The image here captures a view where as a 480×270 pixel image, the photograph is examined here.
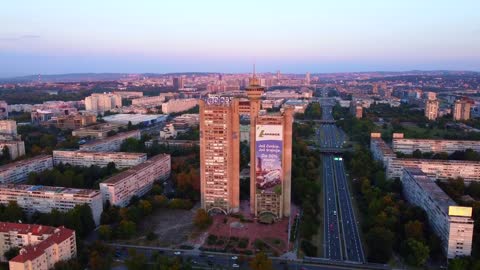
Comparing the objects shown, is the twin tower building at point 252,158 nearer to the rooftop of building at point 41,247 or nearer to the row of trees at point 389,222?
the row of trees at point 389,222

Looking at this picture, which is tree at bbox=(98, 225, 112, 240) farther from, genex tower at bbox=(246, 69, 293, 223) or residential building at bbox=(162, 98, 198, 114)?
residential building at bbox=(162, 98, 198, 114)

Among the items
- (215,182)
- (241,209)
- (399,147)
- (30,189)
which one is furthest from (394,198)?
(30,189)

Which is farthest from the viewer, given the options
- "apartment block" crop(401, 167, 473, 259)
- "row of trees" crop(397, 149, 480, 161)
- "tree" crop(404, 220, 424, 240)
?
"row of trees" crop(397, 149, 480, 161)

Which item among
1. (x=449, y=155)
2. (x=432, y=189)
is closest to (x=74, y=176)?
(x=432, y=189)

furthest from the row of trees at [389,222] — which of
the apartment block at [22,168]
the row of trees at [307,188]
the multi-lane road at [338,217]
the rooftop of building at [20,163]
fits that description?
the rooftop of building at [20,163]

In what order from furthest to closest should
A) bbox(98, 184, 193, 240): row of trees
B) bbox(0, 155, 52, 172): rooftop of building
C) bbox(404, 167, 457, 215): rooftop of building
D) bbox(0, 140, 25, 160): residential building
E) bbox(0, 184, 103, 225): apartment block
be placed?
bbox(0, 140, 25, 160): residential building < bbox(0, 155, 52, 172): rooftop of building < bbox(0, 184, 103, 225): apartment block < bbox(98, 184, 193, 240): row of trees < bbox(404, 167, 457, 215): rooftop of building

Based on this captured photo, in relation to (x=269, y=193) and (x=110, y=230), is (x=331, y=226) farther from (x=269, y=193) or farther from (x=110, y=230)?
(x=110, y=230)

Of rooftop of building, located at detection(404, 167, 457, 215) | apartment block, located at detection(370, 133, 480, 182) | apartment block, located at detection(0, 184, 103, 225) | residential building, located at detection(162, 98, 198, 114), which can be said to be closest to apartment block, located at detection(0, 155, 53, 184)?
apartment block, located at detection(0, 184, 103, 225)
